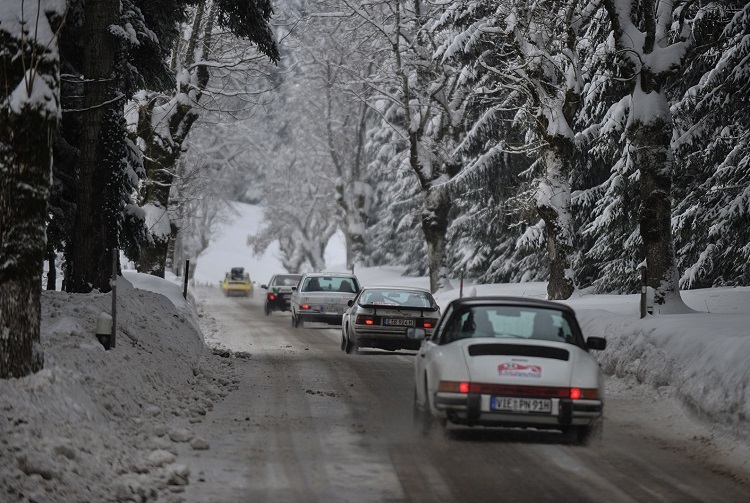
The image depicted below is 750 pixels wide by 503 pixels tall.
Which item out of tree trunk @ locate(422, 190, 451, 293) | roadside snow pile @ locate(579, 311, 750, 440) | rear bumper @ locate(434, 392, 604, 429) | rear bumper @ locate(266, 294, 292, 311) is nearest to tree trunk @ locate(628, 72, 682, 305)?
roadside snow pile @ locate(579, 311, 750, 440)

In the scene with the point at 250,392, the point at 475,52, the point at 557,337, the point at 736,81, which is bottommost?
the point at 250,392

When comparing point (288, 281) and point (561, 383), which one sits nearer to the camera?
point (561, 383)

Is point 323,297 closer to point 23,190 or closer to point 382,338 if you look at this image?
point 382,338

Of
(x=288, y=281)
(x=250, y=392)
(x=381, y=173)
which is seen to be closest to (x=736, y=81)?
(x=250, y=392)

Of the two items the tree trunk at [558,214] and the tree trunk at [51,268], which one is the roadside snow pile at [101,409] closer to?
the tree trunk at [51,268]

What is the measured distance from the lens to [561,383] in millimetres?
10008

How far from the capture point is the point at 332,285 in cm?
3234

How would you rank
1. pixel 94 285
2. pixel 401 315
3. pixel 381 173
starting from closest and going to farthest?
pixel 94 285 < pixel 401 315 < pixel 381 173

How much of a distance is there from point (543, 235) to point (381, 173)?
34.0m

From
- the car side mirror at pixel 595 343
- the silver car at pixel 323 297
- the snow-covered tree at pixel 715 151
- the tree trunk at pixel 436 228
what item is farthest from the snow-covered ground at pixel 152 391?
the tree trunk at pixel 436 228

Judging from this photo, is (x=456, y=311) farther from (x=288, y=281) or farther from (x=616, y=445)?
(x=288, y=281)

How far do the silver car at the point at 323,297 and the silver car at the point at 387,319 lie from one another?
8.99 m

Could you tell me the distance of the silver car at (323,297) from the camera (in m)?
31.4

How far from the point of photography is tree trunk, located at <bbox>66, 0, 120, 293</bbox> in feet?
54.9
